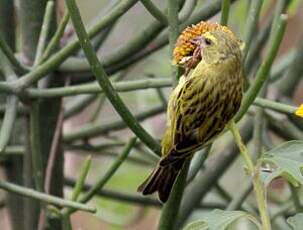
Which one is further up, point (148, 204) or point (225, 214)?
point (225, 214)

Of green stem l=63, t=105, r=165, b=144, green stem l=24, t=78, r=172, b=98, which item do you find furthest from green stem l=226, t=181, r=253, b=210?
green stem l=24, t=78, r=172, b=98

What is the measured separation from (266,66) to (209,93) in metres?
0.05

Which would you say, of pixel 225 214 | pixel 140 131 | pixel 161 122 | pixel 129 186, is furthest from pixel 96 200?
pixel 225 214

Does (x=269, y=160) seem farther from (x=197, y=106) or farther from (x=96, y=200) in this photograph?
(x=96, y=200)

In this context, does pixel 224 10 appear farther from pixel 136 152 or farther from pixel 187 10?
pixel 136 152

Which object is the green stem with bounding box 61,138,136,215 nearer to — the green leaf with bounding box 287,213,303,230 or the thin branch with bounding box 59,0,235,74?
the thin branch with bounding box 59,0,235,74

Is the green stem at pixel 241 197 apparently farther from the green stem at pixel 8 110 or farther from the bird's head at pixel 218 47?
the bird's head at pixel 218 47

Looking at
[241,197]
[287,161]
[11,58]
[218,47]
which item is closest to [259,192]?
[287,161]

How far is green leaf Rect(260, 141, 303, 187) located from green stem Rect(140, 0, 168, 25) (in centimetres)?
21

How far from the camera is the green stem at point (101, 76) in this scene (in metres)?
0.78

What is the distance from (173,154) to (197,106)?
0.06 meters

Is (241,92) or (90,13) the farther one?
(90,13)

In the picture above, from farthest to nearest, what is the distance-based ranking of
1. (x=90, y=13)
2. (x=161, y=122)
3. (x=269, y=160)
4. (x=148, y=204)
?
1. (x=90, y=13)
2. (x=161, y=122)
3. (x=148, y=204)
4. (x=269, y=160)

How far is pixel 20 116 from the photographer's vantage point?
117 centimetres
